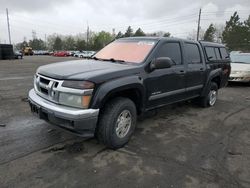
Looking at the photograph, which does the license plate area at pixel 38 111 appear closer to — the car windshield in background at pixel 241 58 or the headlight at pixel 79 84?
the headlight at pixel 79 84

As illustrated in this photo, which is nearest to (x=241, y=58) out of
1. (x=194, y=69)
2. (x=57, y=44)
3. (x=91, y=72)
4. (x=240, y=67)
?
(x=240, y=67)

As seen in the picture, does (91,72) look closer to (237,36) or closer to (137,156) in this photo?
(137,156)

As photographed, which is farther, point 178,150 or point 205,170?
point 178,150

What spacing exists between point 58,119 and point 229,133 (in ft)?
11.2

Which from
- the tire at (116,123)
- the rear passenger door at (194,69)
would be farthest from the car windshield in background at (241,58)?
the tire at (116,123)

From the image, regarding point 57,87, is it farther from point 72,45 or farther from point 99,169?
point 72,45

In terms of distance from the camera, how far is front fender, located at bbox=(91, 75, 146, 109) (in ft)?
10.7

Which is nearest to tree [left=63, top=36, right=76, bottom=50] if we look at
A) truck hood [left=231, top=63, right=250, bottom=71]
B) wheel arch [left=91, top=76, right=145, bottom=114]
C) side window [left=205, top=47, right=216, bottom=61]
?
truck hood [left=231, top=63, right=250, bottom=71]

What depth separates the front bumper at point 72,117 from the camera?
10.3 feet

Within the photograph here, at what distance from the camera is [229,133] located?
4684mm

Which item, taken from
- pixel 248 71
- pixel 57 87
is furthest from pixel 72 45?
pixel 57 87

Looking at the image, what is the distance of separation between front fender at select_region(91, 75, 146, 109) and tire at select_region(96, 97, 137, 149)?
219 millimetres

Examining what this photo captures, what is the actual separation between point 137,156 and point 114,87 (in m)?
1.12

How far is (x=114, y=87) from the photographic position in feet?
11.3
